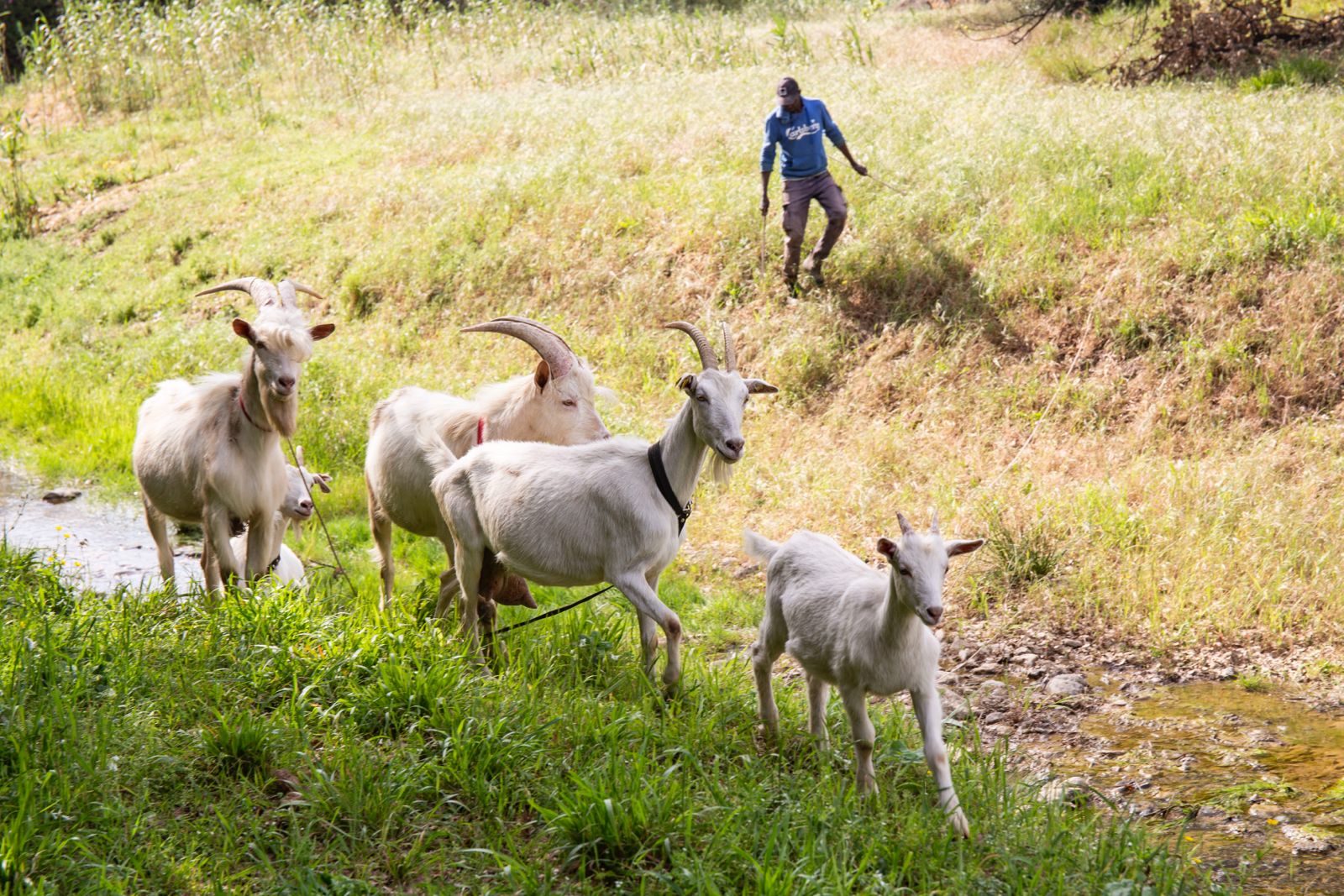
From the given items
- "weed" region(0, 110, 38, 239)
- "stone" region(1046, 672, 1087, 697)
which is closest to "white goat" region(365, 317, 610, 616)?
"stone" region(1046, 672, 1087, 697)

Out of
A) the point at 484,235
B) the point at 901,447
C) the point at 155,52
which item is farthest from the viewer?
the point at 155,52

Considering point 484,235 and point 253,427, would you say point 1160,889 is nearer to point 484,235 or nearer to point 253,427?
point 253,427

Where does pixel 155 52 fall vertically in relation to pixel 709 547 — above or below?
above

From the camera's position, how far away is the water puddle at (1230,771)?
16.6ft

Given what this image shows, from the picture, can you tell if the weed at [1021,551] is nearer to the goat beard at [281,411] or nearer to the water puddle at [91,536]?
the goat beard at [281,411]

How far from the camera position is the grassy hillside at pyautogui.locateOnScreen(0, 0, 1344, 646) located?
8477 mm

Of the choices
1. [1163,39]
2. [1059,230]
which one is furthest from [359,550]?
[1163,39]

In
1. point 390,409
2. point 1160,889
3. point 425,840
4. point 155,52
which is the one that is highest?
point 155,52

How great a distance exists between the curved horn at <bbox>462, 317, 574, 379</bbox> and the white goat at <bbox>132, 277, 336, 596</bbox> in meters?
0.94

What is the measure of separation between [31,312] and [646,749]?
14760 mm

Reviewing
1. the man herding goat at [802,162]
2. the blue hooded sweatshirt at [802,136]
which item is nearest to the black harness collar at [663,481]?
the man herding goat at [802,162]

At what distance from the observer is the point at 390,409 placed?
24.2 ft

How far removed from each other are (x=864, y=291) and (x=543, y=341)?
6.35 m

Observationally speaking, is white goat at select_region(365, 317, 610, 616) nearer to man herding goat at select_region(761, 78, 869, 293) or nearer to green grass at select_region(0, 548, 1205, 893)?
green grass at select_region(0, 548, 1205, 893)
